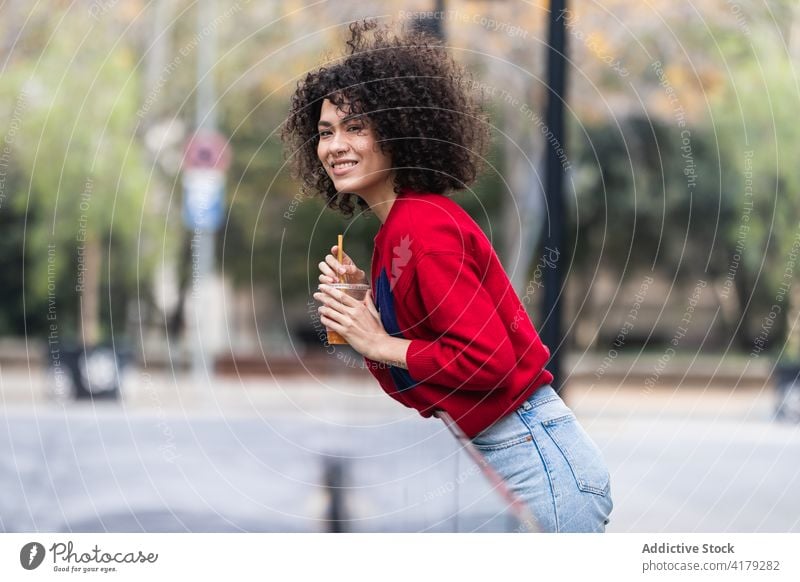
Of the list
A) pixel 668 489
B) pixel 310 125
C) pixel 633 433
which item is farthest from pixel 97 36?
pixel 310 125

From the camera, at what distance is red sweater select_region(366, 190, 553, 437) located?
91.9 inches

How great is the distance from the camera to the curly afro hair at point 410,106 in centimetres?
264

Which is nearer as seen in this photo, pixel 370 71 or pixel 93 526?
pixel 370 71

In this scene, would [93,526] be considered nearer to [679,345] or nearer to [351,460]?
[351,460]

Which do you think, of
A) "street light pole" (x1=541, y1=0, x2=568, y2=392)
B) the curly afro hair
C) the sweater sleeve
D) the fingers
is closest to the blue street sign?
"street light pole" (x1=541, y1=0, x2=568, y2=392)

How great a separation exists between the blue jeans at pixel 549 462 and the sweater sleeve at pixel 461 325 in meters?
0.16

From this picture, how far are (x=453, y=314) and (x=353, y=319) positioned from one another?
277 millimetres

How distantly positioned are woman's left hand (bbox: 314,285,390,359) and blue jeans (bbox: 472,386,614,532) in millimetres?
282

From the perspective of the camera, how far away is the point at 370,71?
8.78ft

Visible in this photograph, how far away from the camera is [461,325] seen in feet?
7.62

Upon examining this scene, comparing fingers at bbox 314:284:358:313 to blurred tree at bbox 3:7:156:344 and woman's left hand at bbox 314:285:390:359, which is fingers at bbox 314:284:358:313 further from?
blurred tree at bbox 3:7:156:344

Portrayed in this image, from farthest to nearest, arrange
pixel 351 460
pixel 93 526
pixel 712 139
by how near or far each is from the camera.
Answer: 1. pixel 712 139
2. pixel 351 460
3. pixel 93 526

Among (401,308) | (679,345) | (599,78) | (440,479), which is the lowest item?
(679,345)

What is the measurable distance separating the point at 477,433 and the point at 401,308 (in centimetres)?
28
